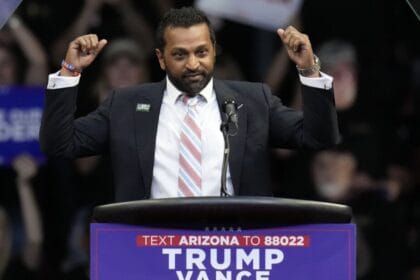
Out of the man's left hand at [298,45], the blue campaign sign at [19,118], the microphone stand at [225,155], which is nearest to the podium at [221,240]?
the microphone stand at [225,155]

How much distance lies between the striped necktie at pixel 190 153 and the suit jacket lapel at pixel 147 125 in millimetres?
90

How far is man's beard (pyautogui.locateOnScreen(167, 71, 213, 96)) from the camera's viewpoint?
3.49 meters

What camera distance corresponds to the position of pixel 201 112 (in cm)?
361

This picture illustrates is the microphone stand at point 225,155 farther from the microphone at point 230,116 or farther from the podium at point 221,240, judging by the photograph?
the podium at point 221,240

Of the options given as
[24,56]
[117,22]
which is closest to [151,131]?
[117,22]

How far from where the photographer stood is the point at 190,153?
3559 mm

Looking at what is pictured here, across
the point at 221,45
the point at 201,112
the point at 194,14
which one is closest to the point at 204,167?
the point at 201,112

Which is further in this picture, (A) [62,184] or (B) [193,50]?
(A) [62,184]

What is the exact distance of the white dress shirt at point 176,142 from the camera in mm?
3518

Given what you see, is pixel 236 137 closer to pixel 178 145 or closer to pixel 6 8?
pixel 178 145

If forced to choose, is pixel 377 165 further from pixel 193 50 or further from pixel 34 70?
pixel 193 50

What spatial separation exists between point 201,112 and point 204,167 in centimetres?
18

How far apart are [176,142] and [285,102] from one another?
293 centimetres

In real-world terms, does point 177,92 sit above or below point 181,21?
below
